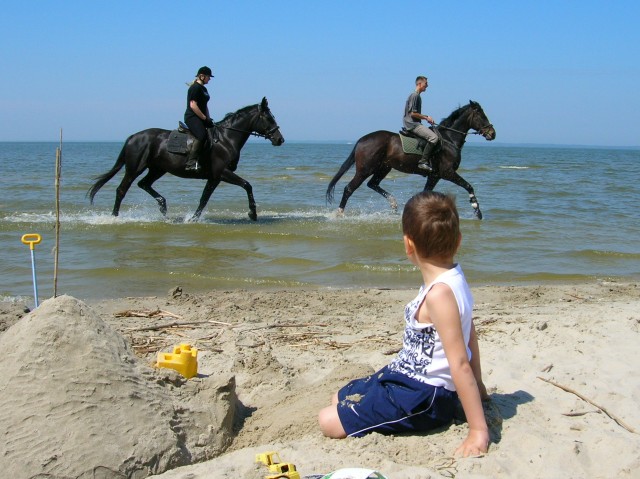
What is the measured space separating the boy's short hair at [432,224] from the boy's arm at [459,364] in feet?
0.71

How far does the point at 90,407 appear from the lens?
314cm

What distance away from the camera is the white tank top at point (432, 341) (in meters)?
3.26

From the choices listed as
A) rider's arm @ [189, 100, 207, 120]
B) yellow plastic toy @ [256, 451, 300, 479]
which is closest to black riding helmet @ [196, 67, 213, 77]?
rider's arm @ [189, 100, 207, 120]

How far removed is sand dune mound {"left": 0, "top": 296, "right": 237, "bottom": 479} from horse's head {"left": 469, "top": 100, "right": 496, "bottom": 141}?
11398mm

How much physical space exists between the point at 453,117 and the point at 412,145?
1122mm

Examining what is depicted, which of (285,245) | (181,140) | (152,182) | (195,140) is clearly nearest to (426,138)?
(285,245)

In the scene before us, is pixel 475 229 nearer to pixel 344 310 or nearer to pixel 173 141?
pixel 173 141

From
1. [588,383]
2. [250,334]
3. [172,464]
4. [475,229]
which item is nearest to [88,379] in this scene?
[172,464]

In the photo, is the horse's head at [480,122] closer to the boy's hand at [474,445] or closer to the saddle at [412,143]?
the saddle at [412,143]

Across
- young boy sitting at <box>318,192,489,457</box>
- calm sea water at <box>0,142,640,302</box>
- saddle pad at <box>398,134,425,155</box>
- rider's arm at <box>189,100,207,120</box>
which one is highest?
rider's arm at <box>189,100,207,120</box>

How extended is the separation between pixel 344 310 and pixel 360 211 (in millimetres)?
9169

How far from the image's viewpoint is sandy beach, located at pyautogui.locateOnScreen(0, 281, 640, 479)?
3035 mm

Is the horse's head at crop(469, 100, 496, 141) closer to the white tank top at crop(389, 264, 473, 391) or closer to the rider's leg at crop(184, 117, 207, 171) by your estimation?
the rider's leg at crop(184, 117, 207, 171)

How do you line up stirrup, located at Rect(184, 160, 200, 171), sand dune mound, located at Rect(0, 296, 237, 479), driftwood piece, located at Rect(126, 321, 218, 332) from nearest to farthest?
sand dune mound, located at Rect(0, 296, 237, 479)
driftwood piece, located at Rect(126, 321, 218, 332)
stirrup, located at Rect(184, 160, 200, 171)
